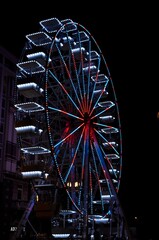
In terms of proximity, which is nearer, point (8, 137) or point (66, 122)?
point (66, 122)

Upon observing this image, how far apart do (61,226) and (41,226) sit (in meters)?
12.8

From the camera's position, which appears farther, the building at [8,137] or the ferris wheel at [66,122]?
the building at [8,137]

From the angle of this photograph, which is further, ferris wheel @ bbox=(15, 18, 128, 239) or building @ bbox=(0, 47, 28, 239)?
building @ bbox=(0, 47, 28, 239)

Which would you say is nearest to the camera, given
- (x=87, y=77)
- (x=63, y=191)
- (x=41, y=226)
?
(x=63, y=191)

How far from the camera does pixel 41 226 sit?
134 ft

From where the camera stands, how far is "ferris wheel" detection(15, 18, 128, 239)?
27.0 metres

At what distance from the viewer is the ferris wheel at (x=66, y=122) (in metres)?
27.0

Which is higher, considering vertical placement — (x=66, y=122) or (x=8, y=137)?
(x=8, y=137)

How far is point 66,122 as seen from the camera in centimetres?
2852

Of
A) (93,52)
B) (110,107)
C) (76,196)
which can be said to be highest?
(93,52)

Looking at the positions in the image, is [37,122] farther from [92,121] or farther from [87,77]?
[87,77]

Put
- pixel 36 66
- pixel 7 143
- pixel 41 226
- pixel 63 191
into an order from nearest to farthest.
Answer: pixel 63 191, pixel 36 66, pixel 41 226, pixel 7 143

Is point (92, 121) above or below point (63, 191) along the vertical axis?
above

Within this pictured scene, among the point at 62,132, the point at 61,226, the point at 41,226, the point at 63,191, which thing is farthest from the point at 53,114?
the point at 41,226
